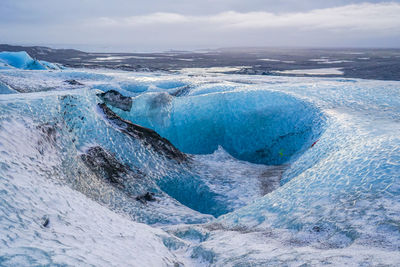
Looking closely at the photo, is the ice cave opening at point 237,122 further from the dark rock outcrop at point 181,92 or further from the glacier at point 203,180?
the dark rock outcrop at point 181,92

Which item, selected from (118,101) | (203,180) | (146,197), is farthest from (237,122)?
(146,197)

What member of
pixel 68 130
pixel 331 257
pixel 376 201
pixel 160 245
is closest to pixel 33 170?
pixel 160 245

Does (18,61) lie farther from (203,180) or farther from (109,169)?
(203,180)

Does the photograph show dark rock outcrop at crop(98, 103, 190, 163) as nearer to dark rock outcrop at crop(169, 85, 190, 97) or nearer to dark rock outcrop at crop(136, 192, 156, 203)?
dark rock outcrop at crop(136, 192, 156, 203)

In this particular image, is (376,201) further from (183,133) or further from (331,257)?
(183,133)

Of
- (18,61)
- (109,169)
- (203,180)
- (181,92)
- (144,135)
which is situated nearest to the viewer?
(109,169)

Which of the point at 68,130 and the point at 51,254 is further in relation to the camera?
the point at 68,130
